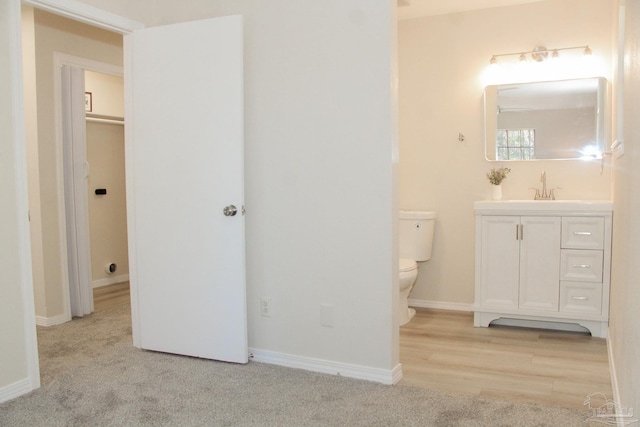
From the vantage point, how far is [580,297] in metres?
3.50

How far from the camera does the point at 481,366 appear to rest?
2.92 metres

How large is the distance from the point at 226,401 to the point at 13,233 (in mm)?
1302

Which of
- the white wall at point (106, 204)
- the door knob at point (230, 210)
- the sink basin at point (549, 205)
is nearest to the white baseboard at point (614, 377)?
the sink basin at point (549, 205)

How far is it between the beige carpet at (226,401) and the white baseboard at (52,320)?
832mm

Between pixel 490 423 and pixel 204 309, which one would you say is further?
pixel 204 309

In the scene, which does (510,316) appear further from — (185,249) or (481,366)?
(185,249)

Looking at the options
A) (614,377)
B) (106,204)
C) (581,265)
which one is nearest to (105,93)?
(106,204)

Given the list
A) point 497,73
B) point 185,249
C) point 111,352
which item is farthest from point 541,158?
point 111,352

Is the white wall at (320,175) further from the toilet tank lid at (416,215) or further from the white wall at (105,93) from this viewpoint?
the white wall at (105,93)

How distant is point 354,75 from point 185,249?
1349 millimetres

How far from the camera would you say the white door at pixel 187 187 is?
288 centimetres

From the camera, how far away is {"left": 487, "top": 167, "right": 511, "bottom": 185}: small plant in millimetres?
3949

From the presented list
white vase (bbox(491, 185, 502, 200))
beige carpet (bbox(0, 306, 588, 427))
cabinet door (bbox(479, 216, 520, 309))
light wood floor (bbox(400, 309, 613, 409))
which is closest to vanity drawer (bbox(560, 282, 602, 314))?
light wood floor (bbox(400, 309, 613, 409))

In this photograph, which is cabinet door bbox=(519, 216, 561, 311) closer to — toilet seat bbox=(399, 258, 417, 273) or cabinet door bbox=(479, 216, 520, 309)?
cabinet door bbox=(479, 216, 520, 309)
